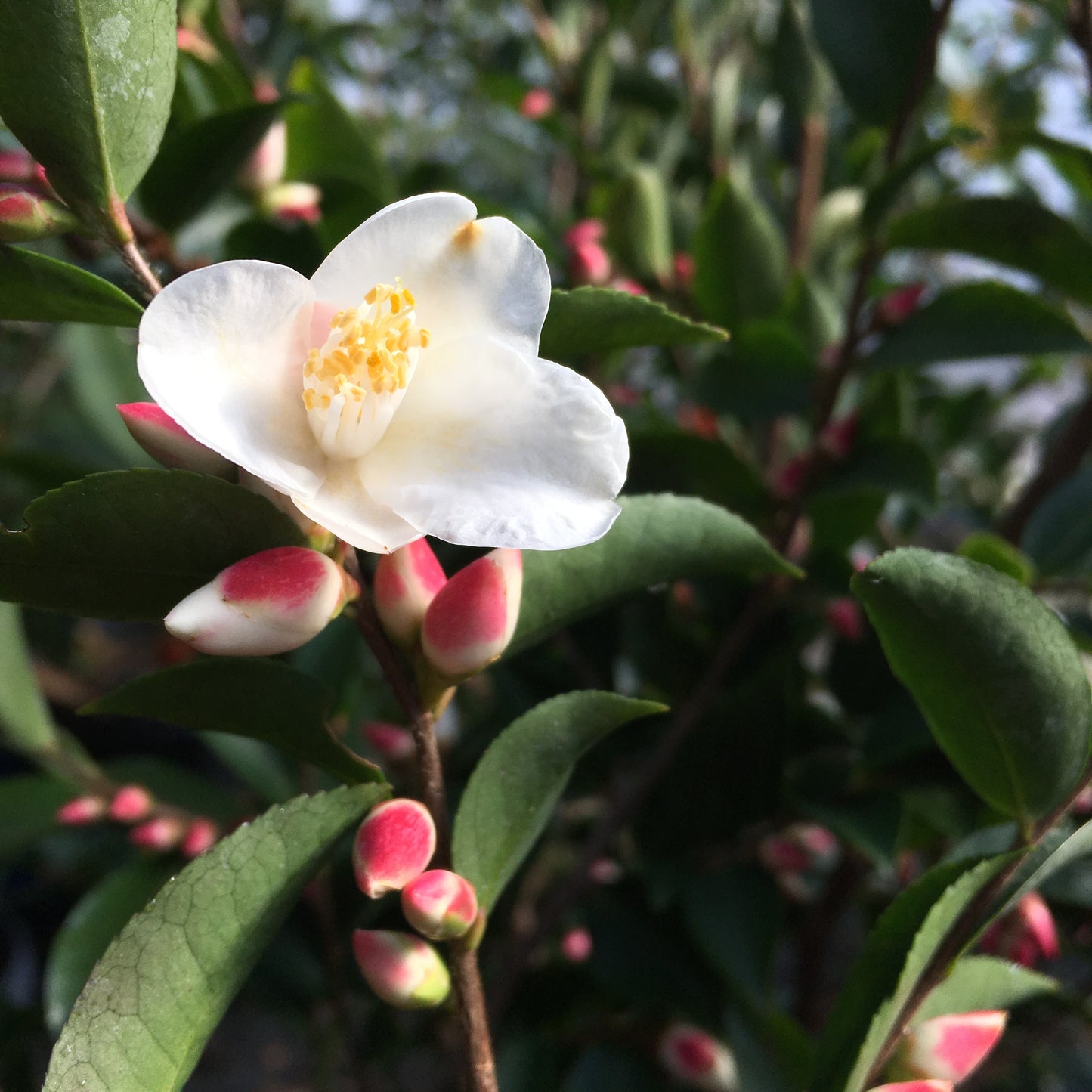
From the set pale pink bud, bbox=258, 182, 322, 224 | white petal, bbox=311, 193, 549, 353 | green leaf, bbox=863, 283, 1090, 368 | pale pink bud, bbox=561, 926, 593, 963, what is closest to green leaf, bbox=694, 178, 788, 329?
green leaf, bbox=863, 283, 1090, 368

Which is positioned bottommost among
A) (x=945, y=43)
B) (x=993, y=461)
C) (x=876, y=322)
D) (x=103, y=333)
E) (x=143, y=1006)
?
(x=993, y=461)

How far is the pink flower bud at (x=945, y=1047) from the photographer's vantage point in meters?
0.38

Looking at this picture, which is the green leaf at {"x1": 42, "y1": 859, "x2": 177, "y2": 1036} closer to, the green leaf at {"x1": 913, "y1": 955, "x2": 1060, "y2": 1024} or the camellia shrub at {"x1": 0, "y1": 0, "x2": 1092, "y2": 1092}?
the camellia shrub at {"x1": 0, "y1": 0, "x2": 1092, "y2": 1092}

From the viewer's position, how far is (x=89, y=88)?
11.9 inches

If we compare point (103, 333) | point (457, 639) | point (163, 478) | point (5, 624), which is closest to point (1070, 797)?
point (457, 639)

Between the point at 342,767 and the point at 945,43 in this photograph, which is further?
the point at 945,43

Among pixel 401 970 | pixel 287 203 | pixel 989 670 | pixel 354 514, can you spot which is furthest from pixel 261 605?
pixel 287 203

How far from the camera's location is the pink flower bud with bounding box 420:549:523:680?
324 millimetres

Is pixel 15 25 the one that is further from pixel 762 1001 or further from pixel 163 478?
pixel 762 1001

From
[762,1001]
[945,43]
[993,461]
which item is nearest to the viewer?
[762,1001]

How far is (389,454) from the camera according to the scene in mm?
352

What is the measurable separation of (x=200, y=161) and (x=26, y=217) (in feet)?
0.70

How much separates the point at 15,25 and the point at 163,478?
0.46 ft

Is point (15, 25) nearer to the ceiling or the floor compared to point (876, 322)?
nearer to the ceiling
